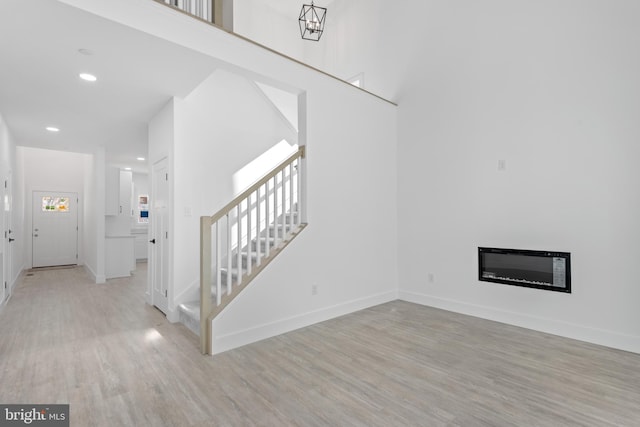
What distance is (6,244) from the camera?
4.87 metres

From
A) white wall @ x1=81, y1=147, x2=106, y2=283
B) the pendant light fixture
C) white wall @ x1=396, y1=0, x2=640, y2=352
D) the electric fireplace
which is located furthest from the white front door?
the electric fireplace

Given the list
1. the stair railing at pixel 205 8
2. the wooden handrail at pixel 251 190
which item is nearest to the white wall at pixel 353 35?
the wooden handrail at pixel 251 190

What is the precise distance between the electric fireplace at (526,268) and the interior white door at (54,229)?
9.57 metres

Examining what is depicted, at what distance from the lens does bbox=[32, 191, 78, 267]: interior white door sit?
8000mm

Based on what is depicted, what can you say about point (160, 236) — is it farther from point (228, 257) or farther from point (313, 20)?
point (313, 20)

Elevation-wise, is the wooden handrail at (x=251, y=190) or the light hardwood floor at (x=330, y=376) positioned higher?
the wooden handrail at (x=251, y=190)

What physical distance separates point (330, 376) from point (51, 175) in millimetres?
9244

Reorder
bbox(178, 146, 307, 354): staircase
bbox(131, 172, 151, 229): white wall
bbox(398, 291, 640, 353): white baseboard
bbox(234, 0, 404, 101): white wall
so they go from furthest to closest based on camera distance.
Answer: bbox(131, 172, 151, 229): white wall, bbox(234, 0, 404, 101): white wall, bbox(398, 291, 640, 353): white baseboard, bbox(178, 146, 307, 354): staircase

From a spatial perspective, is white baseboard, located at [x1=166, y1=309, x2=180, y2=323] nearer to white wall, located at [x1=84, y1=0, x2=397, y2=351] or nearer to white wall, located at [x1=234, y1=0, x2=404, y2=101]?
white wall, located at [x1=84, y1=0, x2=397, y2=351]

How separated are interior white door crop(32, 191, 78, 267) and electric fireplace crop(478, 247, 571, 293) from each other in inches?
377

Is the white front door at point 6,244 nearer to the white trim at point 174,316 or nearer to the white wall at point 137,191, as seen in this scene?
the white trim at point 174,316

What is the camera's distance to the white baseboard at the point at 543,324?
2.98m

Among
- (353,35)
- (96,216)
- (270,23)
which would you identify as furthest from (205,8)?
(96,216)

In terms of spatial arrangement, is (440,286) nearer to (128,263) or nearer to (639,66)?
(639,66)
